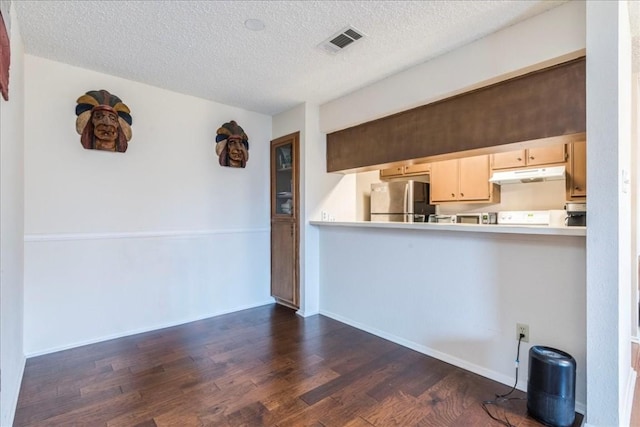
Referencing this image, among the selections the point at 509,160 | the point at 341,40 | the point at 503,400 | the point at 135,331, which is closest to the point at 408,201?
the point at 509,160

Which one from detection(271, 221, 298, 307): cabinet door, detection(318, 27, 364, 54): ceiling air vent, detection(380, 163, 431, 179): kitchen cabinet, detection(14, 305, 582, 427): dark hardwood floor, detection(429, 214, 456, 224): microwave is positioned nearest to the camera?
detection(14, 305, 582, 427): dark hardwood floor

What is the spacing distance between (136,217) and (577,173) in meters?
4.39

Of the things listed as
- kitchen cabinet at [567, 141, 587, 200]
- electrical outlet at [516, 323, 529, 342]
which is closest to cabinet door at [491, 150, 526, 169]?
kitchen cabinet at [567, 141, 587, 200]

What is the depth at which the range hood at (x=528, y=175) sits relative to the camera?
3.32 meters

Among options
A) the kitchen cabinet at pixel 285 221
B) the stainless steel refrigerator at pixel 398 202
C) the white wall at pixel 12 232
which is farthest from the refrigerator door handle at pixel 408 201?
the white wall at pixel 12 232

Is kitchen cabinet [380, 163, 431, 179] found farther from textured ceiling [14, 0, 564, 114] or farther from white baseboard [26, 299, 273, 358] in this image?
white baseboard [26, 299, 273, 358]

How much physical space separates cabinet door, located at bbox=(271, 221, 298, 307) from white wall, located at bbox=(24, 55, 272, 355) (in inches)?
5.0

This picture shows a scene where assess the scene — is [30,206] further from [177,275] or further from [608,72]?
[608,72]

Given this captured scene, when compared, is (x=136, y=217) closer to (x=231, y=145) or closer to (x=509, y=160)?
(x=231, y=145)

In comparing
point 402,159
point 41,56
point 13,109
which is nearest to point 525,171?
point 402,159

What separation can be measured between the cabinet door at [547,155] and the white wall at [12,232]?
416 cm

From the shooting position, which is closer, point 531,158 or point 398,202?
point 531,158

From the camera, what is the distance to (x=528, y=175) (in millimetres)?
3479

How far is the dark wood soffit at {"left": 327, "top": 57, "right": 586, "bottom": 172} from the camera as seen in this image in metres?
1.97
